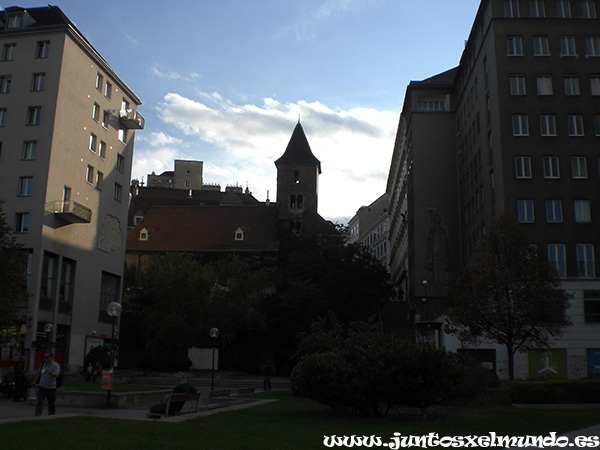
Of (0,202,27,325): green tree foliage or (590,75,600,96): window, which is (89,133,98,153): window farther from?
(590,75,600,96): window

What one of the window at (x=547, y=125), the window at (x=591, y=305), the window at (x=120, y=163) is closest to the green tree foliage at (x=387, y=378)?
the window at (x=591, y=305)

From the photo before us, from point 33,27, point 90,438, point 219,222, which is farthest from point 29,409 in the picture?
point 219,222

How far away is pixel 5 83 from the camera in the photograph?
46938 millimetres

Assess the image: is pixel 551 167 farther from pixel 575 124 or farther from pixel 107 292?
pixel 107 292

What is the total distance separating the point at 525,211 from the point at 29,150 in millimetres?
34102

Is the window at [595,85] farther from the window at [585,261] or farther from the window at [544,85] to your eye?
the window at [585,261]

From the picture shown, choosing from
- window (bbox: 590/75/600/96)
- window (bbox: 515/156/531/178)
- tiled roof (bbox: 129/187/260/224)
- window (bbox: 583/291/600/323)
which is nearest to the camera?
window (bbox: 583/291/600/323)

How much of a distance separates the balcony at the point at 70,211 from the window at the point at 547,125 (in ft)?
106

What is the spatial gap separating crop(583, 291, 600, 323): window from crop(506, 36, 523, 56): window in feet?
56.0

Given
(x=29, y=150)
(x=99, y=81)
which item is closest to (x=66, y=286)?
(x=29, y=150)

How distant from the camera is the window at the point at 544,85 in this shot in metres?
43.4

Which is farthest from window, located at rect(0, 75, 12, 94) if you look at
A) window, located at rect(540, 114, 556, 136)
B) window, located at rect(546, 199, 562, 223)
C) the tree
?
window, located at rect(546, 199, 562, 223)

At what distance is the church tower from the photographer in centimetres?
8775

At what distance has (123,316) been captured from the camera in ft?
190
